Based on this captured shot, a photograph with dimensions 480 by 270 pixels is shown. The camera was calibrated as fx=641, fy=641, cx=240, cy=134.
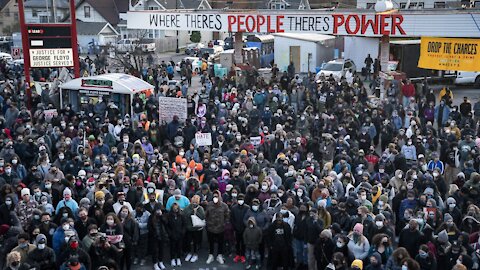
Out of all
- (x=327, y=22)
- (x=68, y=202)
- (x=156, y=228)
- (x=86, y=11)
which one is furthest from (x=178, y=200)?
(x=86, y=11)

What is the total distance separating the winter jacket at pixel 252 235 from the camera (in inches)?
466

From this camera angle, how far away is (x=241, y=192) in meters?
13.4

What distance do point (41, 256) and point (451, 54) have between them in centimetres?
1652

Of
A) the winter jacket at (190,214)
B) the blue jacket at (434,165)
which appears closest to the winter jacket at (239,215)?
the winter jacket at (190,214)

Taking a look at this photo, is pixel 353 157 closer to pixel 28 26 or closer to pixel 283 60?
pixel 28 26

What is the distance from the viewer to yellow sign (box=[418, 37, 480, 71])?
2136 centimetres

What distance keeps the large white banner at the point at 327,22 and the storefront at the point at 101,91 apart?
20.8 feet

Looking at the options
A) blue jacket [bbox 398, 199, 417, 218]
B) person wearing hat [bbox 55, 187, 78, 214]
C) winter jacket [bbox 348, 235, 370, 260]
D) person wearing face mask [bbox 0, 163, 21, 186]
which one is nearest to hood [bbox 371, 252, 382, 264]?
winter jacket [bbox 348, 235, 370, 260]

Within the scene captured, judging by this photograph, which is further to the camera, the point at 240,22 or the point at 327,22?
the point at 240,22

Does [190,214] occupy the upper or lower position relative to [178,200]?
lower

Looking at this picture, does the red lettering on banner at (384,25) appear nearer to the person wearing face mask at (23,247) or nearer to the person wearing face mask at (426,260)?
the person wearing face mask at (426,260)

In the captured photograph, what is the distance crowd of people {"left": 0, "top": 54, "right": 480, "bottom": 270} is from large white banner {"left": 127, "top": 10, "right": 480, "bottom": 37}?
12.1ft

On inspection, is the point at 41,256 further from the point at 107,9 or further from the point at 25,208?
the point at 107,9

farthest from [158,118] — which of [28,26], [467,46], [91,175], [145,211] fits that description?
[467,46]
